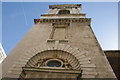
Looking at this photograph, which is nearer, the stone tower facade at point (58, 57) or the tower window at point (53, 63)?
the stone tower facade at point (58, 57)

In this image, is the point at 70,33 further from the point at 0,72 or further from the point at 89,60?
the point at 0,72

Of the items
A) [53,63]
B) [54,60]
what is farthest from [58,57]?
[53,63]

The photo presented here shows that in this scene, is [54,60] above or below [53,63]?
above

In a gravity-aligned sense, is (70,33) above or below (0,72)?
above

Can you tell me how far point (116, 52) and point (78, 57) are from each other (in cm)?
442

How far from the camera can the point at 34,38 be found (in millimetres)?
9688

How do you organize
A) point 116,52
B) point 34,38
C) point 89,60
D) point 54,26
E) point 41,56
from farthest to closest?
point 54,26, point 116,52, point 34,38, point 41,56, point 89,60

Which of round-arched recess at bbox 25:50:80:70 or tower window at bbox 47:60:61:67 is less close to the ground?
round-arched recess at bbox 25:50:80:70

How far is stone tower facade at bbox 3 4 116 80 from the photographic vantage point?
640cm

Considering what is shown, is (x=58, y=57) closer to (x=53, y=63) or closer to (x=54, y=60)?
(x=54, y=60)

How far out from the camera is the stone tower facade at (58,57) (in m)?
6.40

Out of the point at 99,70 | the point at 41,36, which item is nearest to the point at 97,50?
the point at 99,70

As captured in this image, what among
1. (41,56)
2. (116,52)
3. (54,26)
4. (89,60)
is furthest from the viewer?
(54,26)

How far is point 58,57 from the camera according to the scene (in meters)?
7.86
